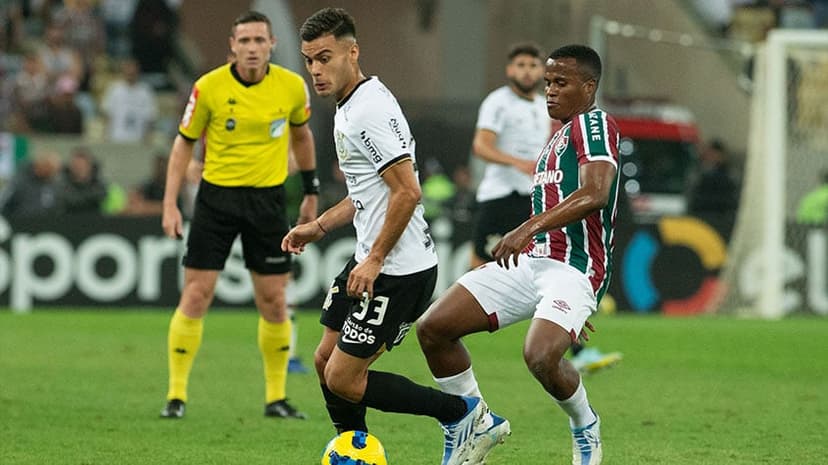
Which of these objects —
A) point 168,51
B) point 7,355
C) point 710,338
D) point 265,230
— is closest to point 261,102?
point 265,230

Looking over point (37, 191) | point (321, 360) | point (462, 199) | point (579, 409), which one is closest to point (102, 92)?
point (37, 191)

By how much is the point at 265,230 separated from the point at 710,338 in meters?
7.33

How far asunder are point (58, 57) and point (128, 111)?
4.98 feet

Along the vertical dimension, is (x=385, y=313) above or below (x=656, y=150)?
above

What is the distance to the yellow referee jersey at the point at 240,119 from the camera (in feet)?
30.3

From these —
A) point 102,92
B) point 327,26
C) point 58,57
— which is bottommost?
point 102,92

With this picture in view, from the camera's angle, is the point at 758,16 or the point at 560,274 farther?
the point at 758,16

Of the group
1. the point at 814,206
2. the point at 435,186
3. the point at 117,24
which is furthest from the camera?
the point at 117,24

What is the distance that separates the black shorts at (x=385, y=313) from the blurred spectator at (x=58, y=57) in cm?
1890

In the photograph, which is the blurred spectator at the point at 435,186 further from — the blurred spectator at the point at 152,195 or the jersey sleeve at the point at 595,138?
the jersey sleeve at the point at 595,138

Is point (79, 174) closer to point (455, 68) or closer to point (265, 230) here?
point (455, 68)

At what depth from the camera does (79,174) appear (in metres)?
20.1

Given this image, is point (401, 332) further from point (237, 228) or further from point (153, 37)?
point (153, 37)

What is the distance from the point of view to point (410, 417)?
937 cm
